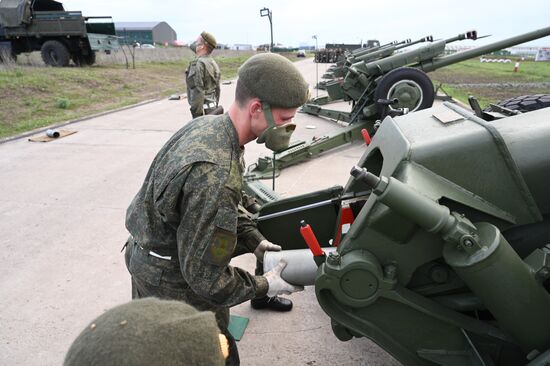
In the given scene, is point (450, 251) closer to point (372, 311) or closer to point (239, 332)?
point (372, 311)

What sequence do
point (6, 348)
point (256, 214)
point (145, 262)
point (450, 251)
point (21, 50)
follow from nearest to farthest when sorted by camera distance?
point (450, 251)
point (145, 262)
point (256, 214)
point (6, 348)
point (21, 50)

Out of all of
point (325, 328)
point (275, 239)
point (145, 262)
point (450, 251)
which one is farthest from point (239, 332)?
point (450, 251)

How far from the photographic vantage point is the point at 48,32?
16547 mm

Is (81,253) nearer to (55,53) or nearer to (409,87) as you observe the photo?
(409,87)

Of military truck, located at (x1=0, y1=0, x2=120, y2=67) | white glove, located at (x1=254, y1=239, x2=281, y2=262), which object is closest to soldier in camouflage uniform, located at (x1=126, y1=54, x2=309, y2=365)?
white glove, located at (x1=254, y1=239, x2=281, y2=262)

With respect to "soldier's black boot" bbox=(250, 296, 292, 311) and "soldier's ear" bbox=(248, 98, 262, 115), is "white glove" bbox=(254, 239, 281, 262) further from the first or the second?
"soldier's black boot" bbox=(250, 296, 292, 311)

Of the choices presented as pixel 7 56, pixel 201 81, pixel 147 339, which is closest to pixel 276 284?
pixel 147 339

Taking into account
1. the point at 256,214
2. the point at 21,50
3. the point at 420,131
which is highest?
the point at 21,50

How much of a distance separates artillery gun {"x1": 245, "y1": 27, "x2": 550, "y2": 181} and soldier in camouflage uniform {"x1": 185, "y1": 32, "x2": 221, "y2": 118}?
1.56 meters

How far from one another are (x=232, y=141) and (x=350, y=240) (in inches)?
23.4

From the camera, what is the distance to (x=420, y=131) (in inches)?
69.1

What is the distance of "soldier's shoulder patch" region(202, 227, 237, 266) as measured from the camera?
1488mm

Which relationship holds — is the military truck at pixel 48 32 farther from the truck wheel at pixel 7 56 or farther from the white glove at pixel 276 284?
the white glove at pixel 276 284

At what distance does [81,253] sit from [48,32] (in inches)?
632
